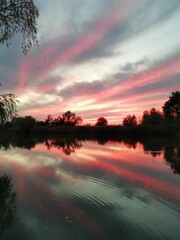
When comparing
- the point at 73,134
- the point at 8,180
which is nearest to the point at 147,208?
the point at 8,180

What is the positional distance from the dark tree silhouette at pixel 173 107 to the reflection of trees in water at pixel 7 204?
78925 millimetres

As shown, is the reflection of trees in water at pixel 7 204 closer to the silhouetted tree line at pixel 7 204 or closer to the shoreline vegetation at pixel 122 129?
the silhouetted tree line at pixel 7 204

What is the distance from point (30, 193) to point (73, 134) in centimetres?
5985

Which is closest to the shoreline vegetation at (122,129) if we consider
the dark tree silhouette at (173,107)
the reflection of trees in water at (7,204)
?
the dark tree silhouette at (173,107)

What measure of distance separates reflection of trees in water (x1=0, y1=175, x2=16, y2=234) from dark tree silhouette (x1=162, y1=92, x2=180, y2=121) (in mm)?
78925

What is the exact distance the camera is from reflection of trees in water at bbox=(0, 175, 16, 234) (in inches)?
289

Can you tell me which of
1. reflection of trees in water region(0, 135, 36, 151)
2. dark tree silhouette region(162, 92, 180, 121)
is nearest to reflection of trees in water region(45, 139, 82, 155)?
reflection of trees in water region(0, 135, 36, 151)

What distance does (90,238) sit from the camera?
6246 mm

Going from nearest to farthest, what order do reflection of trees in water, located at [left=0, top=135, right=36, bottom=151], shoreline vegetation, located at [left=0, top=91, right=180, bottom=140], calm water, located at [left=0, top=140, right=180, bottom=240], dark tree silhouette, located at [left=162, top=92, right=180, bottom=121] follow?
calm water, located at [left=0, top=140, right=180, bottom=240]
reflection of trees in water, located at [left=0, top=135, right=36, bottom=151]
shoreline vegetation, located at [left=0, top=91, right=180, bottom=140]
dark tree silhouette, located at [left=162, top=92, right=180, bottom=121]

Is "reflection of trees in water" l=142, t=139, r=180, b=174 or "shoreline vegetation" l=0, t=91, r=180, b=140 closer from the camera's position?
"reflection of trees in water" l=142, t=139, r=180, b=174

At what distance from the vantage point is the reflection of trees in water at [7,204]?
289 inches

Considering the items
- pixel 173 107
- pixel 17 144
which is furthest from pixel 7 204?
pixel 173 107

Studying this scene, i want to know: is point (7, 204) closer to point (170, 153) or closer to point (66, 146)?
point (170, 153)

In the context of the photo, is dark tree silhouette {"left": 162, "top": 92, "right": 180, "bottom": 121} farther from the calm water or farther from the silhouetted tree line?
the silhouetted tree line
